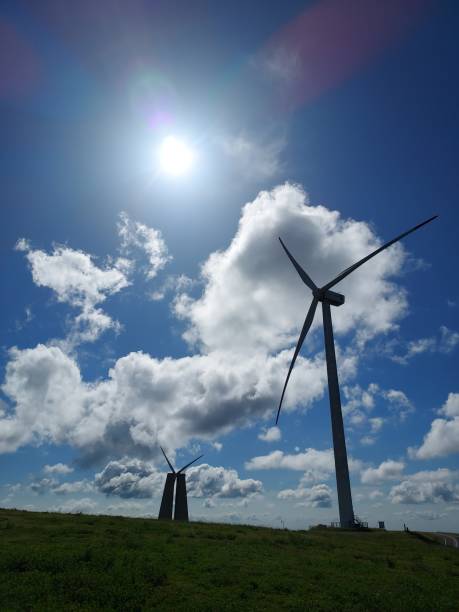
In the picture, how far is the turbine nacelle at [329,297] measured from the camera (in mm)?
79438

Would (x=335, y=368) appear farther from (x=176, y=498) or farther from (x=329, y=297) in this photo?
(x=176, y=498)

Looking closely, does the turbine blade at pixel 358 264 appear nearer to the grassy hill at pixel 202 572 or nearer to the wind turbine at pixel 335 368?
the wind turbine at pixel 335 368

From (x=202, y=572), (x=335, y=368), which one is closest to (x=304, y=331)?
(x=335, y=368)

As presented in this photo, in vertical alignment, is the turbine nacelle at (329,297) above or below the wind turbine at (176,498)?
above

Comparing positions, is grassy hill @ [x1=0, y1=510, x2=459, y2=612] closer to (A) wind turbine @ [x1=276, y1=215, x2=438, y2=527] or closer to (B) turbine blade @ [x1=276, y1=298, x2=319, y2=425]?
(A) wind turbine @ [x1=276, y1=215, x2=438, y2=527]

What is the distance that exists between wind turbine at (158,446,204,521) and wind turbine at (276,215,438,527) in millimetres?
60012

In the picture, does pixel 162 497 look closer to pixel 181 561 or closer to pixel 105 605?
pixel 181 561

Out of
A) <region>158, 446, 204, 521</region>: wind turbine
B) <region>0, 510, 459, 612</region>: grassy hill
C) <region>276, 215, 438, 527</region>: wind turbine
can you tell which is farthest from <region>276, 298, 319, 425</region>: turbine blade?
<region>158, 446, 204, 521</region>: wind turbine

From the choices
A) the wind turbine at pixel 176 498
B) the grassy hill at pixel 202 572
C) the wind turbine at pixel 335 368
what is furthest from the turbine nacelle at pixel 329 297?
the wind turbine at pixel 176 498

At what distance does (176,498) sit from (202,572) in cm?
10153

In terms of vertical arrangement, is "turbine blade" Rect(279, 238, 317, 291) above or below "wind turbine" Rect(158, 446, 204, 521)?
above

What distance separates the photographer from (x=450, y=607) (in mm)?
23094

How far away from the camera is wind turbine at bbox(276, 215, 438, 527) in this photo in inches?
2442

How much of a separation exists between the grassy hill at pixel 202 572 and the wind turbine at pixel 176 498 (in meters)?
80.9
